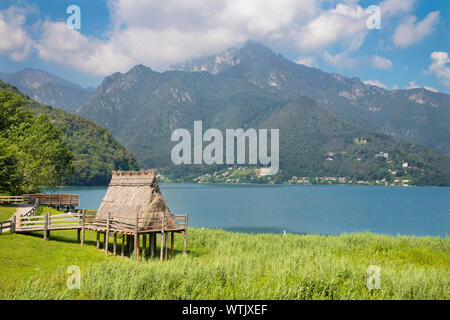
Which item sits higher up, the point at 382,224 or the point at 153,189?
the point at 153,189

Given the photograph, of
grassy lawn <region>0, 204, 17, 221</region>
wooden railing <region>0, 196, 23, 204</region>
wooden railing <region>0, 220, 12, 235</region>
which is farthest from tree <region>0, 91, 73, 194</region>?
wooden railing <region>0, 220, 12, 235</region>

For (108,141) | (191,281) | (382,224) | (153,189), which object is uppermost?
(108,141)

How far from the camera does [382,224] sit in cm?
6350

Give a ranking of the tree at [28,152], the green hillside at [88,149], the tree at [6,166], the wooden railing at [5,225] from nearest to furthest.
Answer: the wooden railing at [5,225] → the tree at [6,166] → the tree at [28,152] → the green hillside at [88,149]

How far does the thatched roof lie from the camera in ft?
71.9

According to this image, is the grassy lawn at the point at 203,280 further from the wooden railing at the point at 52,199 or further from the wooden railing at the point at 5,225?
the wooden railing at the point at 52,199

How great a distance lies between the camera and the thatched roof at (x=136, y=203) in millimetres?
21909

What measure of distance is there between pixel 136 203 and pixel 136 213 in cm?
72

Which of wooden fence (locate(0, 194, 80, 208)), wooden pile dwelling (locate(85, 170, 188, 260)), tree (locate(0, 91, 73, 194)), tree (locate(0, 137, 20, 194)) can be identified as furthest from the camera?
tree (locate(0, 91, 73, 194))

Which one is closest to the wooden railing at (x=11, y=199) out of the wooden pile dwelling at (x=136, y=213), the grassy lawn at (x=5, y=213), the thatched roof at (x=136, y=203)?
the grassy lawn at (x=5, y=213)

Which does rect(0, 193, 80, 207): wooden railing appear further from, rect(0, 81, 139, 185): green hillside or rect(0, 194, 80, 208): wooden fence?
rect(0, 81, 139, 185): green hillside
